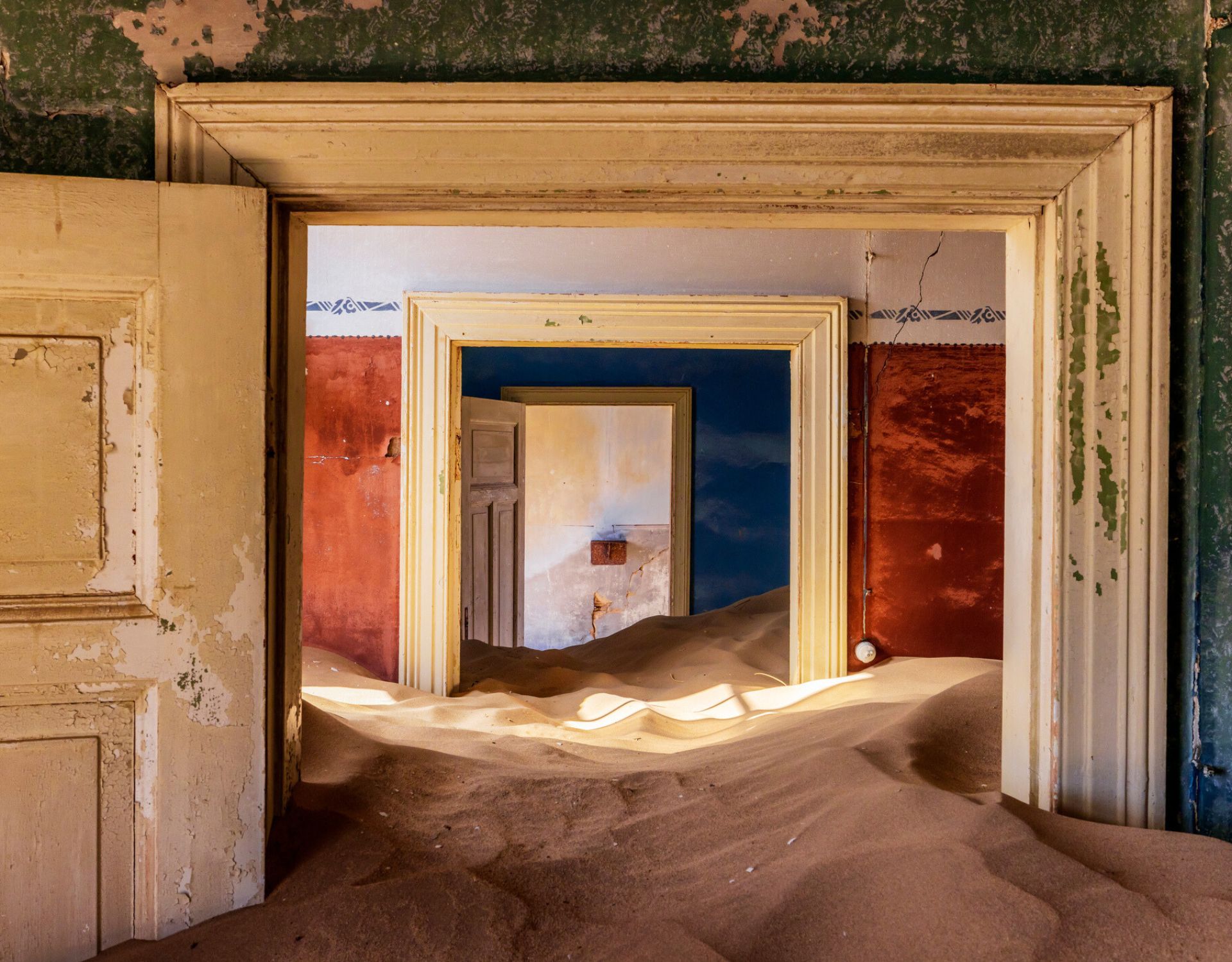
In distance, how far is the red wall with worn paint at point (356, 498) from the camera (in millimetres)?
4023

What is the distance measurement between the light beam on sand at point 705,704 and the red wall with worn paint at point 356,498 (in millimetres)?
1078

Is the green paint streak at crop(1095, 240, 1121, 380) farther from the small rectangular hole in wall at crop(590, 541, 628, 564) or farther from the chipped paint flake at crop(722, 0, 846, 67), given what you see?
the small rectangular hole in wall at crop(590, 541, 628, 564)

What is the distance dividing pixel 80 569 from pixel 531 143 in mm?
1245

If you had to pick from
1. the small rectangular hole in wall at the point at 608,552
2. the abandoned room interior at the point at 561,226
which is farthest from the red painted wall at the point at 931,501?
the small rectangular hole in wall at the point at 608,552

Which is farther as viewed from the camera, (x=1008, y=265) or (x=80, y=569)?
(x=1008, y=265)

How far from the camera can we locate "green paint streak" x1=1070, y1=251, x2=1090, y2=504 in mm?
1701

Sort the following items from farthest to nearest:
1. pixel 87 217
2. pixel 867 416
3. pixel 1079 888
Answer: pixel 867 416 < pixel 87 217 < pixel 1079 888

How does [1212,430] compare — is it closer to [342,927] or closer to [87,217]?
[342,927]

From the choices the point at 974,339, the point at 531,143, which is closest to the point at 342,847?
the point at 531,143

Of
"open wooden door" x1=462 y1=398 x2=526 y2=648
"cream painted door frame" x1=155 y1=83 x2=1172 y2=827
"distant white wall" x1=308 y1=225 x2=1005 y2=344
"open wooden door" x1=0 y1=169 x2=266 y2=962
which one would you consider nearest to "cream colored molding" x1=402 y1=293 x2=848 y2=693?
"distant white wall" x1=308 y1=225 x2=1005 y2=344

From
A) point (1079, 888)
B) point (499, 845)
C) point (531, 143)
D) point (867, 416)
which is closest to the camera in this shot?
point (1079, 888)

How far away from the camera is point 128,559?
1.56 meters

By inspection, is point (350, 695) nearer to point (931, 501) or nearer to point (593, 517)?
point (931, 501)

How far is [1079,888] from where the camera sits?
141 cm
